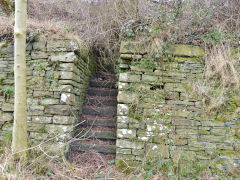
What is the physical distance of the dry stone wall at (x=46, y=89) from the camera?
333 cm

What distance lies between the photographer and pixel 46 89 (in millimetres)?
3441

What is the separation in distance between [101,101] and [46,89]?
1427 millimetres

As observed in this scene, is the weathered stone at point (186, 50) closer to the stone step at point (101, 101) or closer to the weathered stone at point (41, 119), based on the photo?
the stone step at point (101, 101)

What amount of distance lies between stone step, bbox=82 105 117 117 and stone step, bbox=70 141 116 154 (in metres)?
0.80

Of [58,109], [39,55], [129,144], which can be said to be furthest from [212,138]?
[39,55]

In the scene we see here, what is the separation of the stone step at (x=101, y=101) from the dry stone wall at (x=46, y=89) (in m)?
0.86

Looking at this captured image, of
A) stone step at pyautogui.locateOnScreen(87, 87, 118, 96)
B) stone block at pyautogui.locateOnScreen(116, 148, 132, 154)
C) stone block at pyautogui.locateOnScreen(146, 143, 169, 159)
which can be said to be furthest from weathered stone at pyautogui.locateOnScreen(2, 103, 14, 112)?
stone block at pyautogui.locateOnScreen(146, 143, 169, 159)

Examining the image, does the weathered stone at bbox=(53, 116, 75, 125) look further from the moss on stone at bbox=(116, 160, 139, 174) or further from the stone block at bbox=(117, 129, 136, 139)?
the moss on stone at bbox=(116, 160, 139, 174)

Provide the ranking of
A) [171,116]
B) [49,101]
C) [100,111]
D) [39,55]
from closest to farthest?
[171,116] → [49,101] → [39,55] → [100,111]

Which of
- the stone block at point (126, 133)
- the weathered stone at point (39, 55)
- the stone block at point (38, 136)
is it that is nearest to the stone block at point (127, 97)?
the stone block at point (126, 133)

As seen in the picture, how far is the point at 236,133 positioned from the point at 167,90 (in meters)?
1.40

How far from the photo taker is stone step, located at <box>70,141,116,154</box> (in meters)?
3.58

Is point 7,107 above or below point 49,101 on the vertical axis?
below

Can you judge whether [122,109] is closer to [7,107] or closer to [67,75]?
[67,75]
